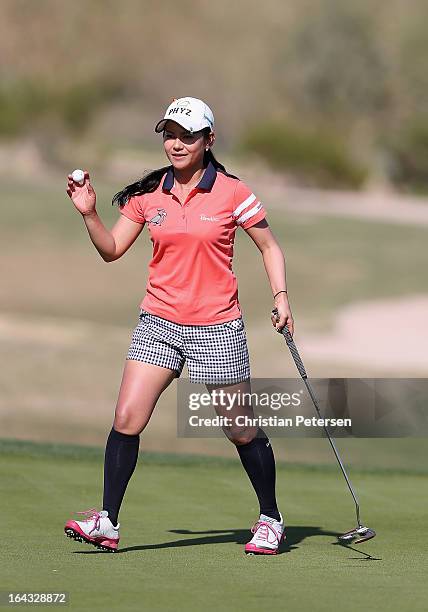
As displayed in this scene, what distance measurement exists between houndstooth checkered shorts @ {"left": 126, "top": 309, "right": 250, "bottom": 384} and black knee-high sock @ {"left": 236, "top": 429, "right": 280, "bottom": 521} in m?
0.33

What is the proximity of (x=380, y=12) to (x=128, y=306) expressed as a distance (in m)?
87.4

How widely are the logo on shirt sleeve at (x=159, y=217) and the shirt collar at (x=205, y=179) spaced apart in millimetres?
130

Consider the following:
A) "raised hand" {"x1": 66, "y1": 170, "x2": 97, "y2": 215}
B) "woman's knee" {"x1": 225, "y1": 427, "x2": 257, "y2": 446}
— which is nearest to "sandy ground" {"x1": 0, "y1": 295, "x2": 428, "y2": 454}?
"woman's knee" {"x1": 225, "y1": 427, "x2": 257, "y2": 446}

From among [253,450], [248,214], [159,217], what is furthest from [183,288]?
[253,450]

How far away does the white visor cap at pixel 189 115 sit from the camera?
6289 mm

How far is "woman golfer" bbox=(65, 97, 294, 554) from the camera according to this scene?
20.6 ft

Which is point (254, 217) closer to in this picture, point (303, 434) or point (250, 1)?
point (303, 434)

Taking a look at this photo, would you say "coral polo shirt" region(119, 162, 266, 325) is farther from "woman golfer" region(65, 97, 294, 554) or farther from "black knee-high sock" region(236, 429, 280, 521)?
"black knee-high sock" region(236, 429, 280, 521)

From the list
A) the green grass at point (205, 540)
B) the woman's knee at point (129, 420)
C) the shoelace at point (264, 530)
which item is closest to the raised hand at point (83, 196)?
the woman's knee at point (129, 420)

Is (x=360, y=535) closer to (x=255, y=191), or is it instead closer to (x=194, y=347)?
(x=194, y=347)

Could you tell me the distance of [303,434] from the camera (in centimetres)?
1630

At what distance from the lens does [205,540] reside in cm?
668

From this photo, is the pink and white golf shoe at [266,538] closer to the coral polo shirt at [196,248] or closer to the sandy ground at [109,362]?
the coral polo shirt at [196,248]

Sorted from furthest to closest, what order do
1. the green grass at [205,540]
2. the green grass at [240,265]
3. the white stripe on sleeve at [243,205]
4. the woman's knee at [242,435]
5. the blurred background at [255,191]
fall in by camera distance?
the green grass at [240,265]
the blurred background at [255,191]
the woman's knee at [242,435]
the white stripe on sleeve at [243,205]
the green grass at [205,540]
